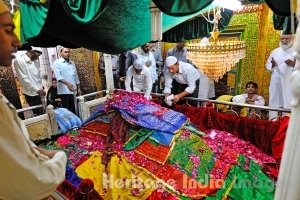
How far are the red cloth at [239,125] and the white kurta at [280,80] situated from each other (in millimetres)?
1015

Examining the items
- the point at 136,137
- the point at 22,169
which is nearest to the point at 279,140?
the point at 136,137

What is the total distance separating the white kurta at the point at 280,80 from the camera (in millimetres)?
3641

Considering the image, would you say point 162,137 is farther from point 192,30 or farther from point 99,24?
point 192,30

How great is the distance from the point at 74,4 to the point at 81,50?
14.4 ft

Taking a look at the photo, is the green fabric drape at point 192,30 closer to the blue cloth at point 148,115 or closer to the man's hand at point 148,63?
the man's hand at point 148,63

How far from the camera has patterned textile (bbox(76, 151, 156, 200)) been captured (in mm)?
2010

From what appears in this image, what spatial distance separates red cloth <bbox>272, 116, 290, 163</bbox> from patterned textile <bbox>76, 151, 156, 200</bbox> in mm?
1368

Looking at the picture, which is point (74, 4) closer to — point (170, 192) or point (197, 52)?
point (197, 52)

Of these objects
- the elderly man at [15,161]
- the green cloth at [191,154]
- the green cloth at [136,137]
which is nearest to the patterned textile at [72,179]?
the green cloth at [136,137]

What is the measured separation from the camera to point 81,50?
19.8ft

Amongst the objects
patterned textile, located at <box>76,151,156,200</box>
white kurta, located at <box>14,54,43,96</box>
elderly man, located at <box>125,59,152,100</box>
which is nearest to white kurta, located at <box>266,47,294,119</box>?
elderly man, located at <box>125,59,152,100</box>

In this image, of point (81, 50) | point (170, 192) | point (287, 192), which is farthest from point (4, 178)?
point (81, 50)

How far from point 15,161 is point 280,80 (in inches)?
159

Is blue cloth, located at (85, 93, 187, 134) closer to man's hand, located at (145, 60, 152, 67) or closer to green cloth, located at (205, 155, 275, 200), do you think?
green cloth, located at (205, 155, 275, 200)
